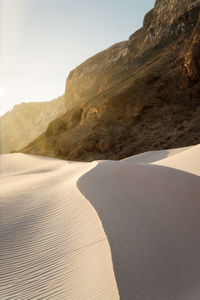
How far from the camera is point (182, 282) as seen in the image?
2.61 m

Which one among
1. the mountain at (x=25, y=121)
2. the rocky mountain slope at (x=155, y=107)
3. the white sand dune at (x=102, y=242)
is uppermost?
the mountain at (x=25, y=121)

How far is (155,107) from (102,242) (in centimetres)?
2202

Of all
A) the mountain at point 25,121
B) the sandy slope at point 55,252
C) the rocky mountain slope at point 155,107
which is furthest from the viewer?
the mountain at point 25,121

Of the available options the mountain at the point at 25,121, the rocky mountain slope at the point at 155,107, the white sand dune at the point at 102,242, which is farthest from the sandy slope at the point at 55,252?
the mountain at the point at 25,121

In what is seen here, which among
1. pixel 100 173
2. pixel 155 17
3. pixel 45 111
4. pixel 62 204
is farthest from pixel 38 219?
pixel 45 111

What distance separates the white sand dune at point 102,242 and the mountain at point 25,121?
89.1 meters

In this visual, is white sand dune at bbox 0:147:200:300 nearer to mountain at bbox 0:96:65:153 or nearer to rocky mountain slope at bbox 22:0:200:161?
rocky mountain slope at bbox 22:0:200:161

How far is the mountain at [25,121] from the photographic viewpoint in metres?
93.2

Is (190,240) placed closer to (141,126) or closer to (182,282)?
(182,282)

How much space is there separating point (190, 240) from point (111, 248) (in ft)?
5.16

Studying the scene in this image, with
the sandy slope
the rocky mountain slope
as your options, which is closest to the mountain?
the rocky mountain slope

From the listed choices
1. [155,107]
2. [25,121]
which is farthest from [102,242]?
[25,121]

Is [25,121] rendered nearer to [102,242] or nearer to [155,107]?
[155,107]

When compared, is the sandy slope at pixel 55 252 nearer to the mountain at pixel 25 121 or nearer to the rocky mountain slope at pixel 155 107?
the rocky mountain slope at pixel 155 107
